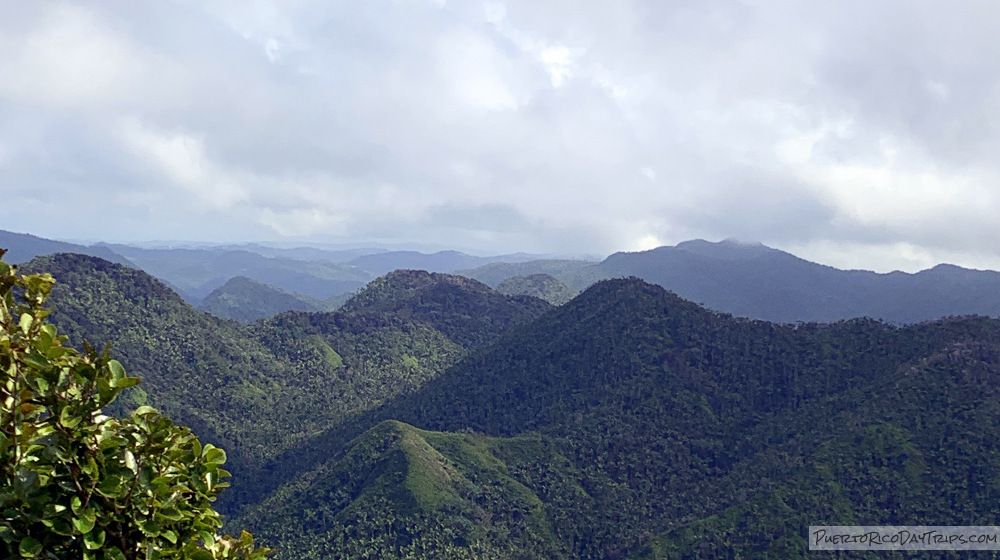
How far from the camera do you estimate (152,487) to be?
22.3ft

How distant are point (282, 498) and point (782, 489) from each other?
255 ft

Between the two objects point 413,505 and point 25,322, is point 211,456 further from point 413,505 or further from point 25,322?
point 413,505

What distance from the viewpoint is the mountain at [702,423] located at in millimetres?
86312

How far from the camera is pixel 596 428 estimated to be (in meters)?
125

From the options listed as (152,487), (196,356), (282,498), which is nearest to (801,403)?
(282,498)

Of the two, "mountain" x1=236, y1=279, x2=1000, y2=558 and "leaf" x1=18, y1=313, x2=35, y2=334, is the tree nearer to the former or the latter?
"leaf" x1=18, y1=313, x2=35, y2=334

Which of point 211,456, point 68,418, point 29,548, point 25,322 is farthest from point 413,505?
point 25,322

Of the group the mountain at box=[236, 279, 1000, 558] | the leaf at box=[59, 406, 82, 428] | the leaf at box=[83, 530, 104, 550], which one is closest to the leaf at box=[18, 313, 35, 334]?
the leaf at box=[59, 406, 82, 428]

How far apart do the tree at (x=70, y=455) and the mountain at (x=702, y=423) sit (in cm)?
8458

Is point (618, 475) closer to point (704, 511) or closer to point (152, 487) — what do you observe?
point (704, 511)

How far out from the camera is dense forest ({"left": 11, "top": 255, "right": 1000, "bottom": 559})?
8788cm

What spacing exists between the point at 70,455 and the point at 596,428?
12356 centimetres

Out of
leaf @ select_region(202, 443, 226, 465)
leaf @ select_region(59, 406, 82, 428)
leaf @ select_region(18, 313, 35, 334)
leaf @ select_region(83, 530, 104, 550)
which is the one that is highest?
leaf @ select_region(18, 313, 35, 334)

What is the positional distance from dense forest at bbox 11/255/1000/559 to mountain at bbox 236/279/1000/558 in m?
0.36
